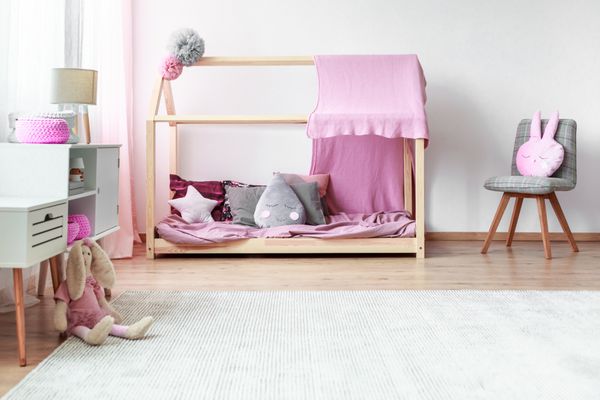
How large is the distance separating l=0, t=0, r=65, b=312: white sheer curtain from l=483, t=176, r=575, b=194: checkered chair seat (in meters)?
2.37

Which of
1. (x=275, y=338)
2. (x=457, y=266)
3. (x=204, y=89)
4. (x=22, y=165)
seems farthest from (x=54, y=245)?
(x=204, y=89)

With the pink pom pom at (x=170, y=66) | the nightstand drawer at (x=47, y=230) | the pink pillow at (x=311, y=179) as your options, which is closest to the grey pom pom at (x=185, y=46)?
the pink pom pom at (x=170, y=66)

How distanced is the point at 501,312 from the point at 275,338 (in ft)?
2.86

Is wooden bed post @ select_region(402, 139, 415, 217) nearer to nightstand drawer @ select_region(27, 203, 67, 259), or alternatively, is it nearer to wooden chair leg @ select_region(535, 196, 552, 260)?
wooden chair leg @ select_region(535, 196, 552, 260)

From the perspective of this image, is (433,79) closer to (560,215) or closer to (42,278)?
(560,215)

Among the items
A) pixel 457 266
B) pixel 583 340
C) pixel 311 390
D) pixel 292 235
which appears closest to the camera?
pixel 311 390

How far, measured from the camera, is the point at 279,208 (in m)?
3.97

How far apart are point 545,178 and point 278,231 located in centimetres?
146

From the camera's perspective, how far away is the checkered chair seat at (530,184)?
12.2ft

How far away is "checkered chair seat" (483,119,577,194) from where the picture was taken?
3732mm

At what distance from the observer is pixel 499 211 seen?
394 cm

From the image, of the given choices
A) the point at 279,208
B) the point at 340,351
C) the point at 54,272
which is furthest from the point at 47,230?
the point at 279,208

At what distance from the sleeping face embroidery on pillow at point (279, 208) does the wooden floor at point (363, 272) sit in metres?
0.27

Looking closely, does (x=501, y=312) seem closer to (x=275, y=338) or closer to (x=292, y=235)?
(x=275, y=338)
